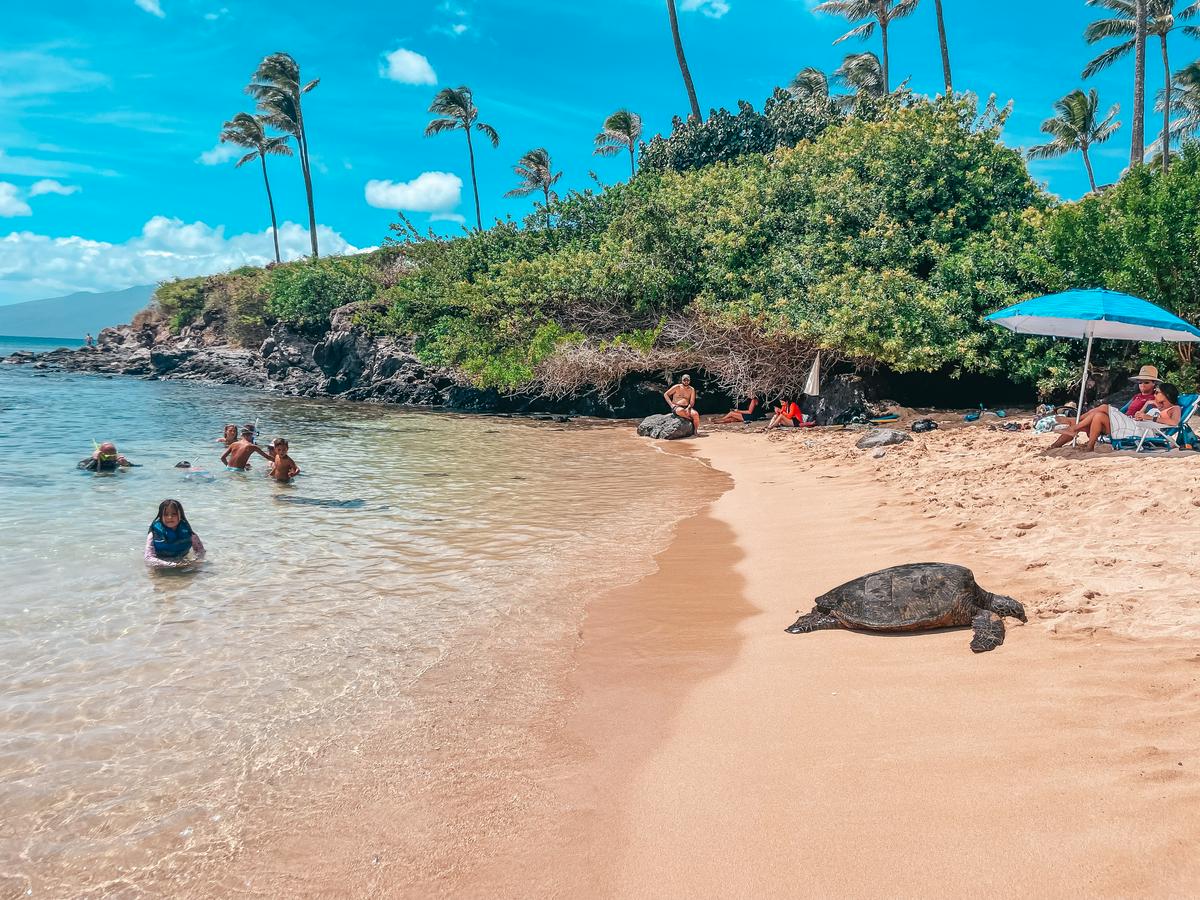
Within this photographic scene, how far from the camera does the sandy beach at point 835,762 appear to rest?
111 inches

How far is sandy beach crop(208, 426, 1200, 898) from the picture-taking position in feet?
9.29

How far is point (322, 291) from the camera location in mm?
37844

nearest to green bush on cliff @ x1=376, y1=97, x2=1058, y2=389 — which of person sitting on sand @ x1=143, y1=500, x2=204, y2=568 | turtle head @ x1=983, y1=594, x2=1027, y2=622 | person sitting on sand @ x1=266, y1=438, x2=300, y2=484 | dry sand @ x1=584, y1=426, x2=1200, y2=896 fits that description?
dry sand @ x1=584, y1=426, x2=1200, y2=896

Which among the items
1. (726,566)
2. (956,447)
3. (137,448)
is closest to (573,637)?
(726,566)

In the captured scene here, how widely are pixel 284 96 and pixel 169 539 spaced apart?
2030 inches

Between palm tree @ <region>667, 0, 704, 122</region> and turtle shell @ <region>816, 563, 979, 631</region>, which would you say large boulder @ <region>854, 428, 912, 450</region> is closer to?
turtle shell @ <region>816, 563, 979, 631</region>

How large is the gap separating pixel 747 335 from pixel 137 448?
16.9m

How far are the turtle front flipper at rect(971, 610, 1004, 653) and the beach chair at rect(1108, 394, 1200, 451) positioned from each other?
6336mm

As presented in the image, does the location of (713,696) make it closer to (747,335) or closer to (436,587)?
(436,587)

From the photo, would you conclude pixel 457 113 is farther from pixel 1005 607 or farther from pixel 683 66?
pixel 1005 607

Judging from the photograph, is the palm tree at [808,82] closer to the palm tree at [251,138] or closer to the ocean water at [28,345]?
the palm tree at [251,138]

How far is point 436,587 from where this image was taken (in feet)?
22.3

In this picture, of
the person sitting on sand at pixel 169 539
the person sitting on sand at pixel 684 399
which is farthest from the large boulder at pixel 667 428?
the person sitting on sand at pixel 169 539

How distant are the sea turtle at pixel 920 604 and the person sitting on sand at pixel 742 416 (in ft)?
52.0
